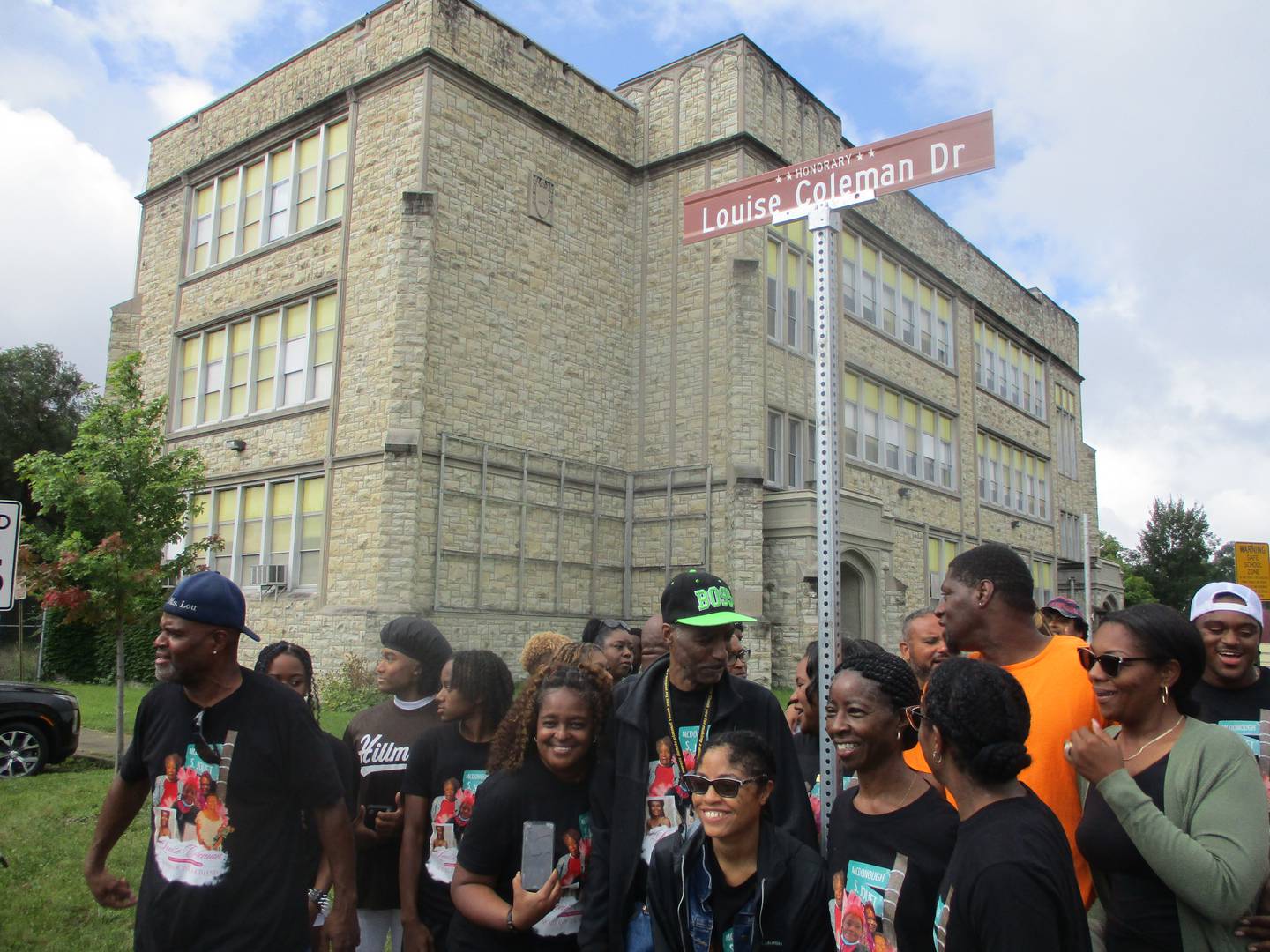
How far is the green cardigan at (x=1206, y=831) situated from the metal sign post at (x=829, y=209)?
813mm

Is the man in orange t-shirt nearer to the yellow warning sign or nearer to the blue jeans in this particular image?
the blue jeans

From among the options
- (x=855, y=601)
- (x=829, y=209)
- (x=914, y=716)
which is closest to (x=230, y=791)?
(x=914, y=716)

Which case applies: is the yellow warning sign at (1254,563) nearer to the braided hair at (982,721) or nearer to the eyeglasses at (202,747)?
the braided hair at (982,721)

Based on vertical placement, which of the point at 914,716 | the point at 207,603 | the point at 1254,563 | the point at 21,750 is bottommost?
the point at 21,750

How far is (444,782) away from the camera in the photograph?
161 inches

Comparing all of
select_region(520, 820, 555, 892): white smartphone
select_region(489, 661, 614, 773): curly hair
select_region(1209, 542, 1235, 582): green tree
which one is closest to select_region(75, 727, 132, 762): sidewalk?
select_region(489, 661, 614, 773): curly hair

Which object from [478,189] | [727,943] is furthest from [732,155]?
[727,943]

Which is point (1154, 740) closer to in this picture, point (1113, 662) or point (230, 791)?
point (1113, 662)

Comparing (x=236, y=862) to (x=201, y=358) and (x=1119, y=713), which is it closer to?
(x=1119, y=713)

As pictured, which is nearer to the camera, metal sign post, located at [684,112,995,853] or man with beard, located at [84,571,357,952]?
→ metal sign post, located at [684,112,995,853]

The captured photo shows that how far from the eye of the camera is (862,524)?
23.3 metres

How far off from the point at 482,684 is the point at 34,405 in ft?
133

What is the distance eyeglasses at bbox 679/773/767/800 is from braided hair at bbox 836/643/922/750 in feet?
1.40

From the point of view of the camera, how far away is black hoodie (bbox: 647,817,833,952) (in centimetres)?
276
